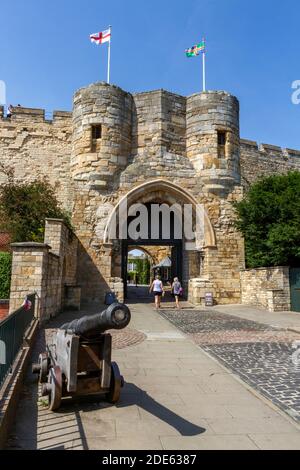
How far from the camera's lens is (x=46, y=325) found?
8453mm

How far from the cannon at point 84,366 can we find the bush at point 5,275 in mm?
6283

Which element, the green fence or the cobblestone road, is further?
the cobblestone road

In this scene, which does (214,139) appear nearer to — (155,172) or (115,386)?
(155,172)

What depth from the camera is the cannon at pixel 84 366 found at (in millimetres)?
3215

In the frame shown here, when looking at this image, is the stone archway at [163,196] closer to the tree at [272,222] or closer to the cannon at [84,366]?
the tree at [272,222]

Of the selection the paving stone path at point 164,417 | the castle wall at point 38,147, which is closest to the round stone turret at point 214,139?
the castle wall at point 38,147

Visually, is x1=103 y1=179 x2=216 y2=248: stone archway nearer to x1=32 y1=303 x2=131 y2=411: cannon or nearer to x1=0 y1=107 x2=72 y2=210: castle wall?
x1=0 y1=107 x2=72 y2=210: castle wall

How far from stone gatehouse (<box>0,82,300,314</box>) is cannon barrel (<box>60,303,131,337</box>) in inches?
414

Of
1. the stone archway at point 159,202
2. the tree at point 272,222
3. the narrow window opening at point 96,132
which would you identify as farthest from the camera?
the narrow window opening at point 96,132

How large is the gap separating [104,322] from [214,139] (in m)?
13.4

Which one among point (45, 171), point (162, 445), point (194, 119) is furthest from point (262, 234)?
point (162, 445)

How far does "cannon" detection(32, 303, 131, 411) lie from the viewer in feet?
10.5

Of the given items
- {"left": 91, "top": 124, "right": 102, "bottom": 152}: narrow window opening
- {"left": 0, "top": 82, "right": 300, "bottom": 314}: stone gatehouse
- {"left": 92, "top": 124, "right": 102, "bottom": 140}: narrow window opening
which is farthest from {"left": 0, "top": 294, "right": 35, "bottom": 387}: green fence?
{"left": 92, "top": 124, "right": 102, "bottom": 140}: narrow window opening

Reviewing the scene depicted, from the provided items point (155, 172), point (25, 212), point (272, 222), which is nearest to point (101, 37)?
point (155, 172)
